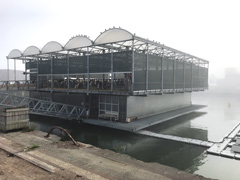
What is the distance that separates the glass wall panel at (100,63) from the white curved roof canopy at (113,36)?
1.68 m

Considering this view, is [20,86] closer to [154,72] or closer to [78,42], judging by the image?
[78,42]

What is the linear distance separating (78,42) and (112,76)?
7010mm

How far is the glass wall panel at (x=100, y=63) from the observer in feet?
73.7

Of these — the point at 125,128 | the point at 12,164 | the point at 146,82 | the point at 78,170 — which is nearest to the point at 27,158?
the point at 12,164

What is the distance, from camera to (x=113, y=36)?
20844 mm

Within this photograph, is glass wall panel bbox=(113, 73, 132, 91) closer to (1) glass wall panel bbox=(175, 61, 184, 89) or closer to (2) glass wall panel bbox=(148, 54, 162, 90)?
(2) glass wall panel bbox=(148, 54, 162, 90)

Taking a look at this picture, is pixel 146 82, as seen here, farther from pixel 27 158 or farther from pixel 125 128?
pixel 27 158

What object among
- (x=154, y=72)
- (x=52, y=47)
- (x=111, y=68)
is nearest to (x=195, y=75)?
(x=154, y=72)

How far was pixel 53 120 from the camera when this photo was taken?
2628 cm

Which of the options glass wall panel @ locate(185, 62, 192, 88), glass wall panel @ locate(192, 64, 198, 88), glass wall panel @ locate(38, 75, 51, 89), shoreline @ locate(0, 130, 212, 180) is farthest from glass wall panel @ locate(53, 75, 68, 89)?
glass wall panel @ locate(192, 64, 198, 88)

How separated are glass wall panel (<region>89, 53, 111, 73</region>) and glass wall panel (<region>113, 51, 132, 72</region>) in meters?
0.96

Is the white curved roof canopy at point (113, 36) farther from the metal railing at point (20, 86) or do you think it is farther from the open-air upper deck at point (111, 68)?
the metal railing at point (20, 86)

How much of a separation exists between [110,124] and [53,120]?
29.8 feet

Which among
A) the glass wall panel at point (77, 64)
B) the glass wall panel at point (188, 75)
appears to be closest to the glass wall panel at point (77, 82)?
the glass wall panel at point (77, 64)
